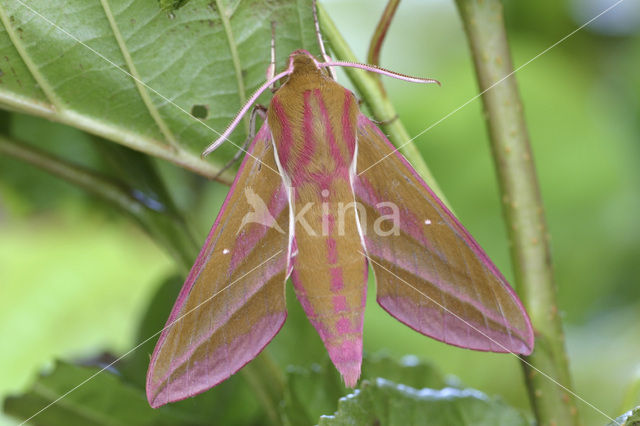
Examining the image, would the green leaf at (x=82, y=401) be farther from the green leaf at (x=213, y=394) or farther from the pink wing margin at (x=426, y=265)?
the pink wing margin at (x=426, y=265)

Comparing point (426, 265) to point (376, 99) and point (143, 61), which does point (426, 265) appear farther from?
point (143, 61)

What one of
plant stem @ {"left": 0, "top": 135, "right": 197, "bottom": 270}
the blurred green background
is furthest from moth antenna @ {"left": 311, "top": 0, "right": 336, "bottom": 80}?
the blurred green background

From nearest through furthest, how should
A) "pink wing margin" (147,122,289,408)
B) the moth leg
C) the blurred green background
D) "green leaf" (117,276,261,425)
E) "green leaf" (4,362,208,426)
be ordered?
"pink wing margin" (147,122,289,408) → the moth leg → "green leaf" (4,362,208,426) → "green leaf" (117,276,261,425) → the blurred green background

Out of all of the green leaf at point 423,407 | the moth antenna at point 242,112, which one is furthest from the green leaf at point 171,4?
the green leaf at point 423,407

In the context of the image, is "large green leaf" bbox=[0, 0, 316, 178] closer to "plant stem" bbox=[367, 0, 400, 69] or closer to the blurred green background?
"plant stem" bbox=[367, 0, 400, 69]

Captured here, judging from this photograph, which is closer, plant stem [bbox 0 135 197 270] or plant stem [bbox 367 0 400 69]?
plant stem [bbox 367 0 400 69]

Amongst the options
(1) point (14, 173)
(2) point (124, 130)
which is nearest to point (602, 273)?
(2) point (124, 130)

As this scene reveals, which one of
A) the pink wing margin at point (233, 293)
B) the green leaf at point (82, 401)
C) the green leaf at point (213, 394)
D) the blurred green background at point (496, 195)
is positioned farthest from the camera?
the blurred green background at point (496, 195)

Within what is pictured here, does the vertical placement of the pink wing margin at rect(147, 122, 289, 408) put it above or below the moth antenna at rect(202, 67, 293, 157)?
below
